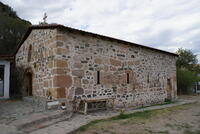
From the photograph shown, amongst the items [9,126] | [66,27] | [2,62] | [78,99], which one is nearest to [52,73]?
[78,99]

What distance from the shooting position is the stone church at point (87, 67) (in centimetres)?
634

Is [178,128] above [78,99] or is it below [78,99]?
below

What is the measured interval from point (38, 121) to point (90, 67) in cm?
324

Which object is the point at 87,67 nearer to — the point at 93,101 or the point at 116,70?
the point at 93,101

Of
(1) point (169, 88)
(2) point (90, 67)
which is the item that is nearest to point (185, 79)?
(1) point (169, 88)

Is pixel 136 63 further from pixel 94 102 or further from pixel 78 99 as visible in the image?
pixel 78 99

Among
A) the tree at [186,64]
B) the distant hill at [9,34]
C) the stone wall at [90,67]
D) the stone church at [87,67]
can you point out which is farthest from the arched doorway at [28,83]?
the tree at [186,64]

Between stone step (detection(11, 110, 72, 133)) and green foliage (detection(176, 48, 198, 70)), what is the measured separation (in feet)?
66.4

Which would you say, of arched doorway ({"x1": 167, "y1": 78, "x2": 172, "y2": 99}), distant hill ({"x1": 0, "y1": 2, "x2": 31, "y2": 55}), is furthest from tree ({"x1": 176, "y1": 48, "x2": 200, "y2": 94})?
distant hill ({"x1": 0, "y1": 2, "x2": 31, "y2": 55})

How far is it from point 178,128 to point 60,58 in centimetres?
467

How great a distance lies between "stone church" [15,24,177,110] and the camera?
6344mm

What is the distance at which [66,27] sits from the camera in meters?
6.30

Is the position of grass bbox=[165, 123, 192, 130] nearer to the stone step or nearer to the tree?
the stone step

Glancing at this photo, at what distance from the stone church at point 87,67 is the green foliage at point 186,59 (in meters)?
12.9
